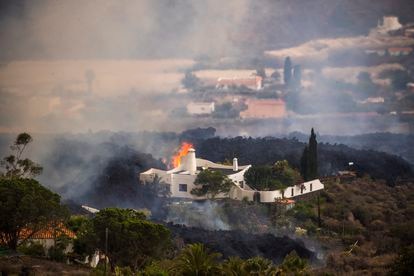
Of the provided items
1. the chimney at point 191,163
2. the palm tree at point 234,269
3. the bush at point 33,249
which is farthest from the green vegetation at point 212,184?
the palm tree at point 234,269

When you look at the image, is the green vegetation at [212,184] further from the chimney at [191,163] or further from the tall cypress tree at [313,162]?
the tall cypress tree at [313,162]

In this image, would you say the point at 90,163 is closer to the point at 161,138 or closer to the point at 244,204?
the point at 161,138

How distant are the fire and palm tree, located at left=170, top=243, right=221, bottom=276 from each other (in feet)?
121

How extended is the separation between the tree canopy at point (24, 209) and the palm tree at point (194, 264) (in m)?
9.22

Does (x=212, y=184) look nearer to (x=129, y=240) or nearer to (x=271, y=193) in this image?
(x=271, y=193)

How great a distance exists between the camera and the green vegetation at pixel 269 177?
80.2 metres

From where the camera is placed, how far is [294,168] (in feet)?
290

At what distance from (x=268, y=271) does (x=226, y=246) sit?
15.4 metres

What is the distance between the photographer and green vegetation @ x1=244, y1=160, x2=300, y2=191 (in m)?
80.2

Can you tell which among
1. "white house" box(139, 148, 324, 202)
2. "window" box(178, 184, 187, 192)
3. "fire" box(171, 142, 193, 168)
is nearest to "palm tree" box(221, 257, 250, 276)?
"white house" box(139, 148, 324, 202)

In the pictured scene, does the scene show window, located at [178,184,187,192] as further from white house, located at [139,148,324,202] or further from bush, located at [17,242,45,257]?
bush, located at [17,242,45,257]

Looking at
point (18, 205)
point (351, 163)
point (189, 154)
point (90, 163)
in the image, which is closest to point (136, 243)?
point (18, 205)

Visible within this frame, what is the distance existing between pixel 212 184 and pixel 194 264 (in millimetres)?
29111

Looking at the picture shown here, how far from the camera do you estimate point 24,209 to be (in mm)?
56688
